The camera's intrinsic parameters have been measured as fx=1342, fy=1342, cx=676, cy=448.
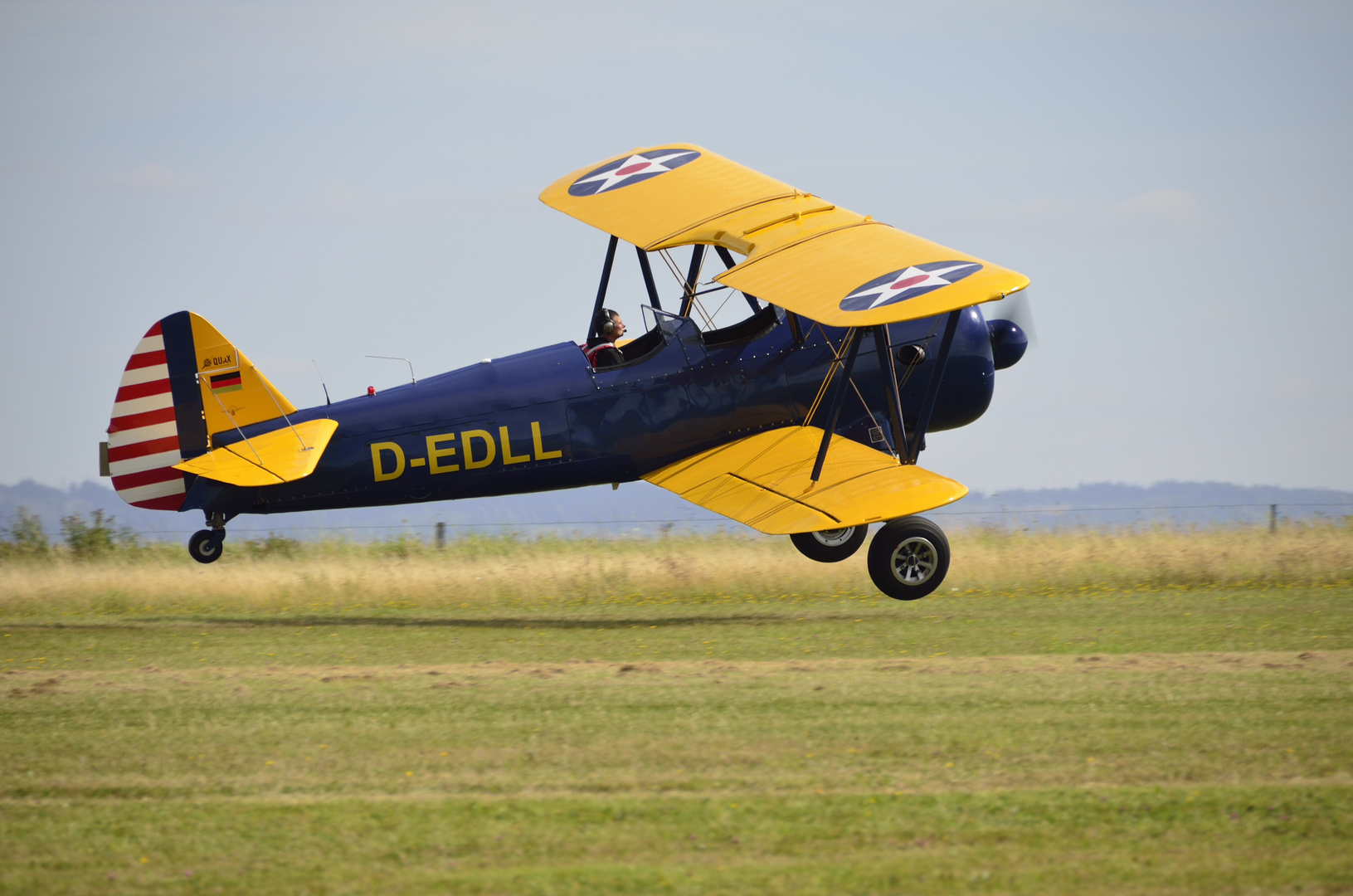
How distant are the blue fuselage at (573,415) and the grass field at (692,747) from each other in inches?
53.9

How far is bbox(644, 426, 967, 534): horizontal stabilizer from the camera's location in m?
9.76

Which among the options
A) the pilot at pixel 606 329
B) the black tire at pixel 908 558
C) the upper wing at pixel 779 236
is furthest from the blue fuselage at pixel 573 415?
the black tire at pixel 908 558

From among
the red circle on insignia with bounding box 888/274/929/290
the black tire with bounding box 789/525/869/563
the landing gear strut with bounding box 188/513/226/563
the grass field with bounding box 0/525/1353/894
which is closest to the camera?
the grass field with bounding box 0/525/1353/894

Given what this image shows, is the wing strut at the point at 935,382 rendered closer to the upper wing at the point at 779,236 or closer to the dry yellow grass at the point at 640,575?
the upper wing at the point at 779,236

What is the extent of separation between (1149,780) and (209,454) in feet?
26.0

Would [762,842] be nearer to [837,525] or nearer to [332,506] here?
[837,525]

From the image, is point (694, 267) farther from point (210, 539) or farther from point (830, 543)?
point (210, 539)

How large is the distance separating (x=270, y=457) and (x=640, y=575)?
5271mm

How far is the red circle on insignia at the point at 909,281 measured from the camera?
924cm

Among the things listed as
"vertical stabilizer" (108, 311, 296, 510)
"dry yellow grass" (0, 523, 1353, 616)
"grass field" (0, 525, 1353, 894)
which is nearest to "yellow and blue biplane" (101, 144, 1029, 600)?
"vertical stabilizer" (108, 311, 296, 510)

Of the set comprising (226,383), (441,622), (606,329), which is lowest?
(441,622)

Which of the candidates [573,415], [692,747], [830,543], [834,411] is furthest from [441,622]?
[692,747]

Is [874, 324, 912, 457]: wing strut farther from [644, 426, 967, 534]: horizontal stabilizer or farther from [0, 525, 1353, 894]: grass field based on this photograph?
[0, 525, 1353, 894]: grass field

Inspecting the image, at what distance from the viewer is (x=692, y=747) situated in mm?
7219
